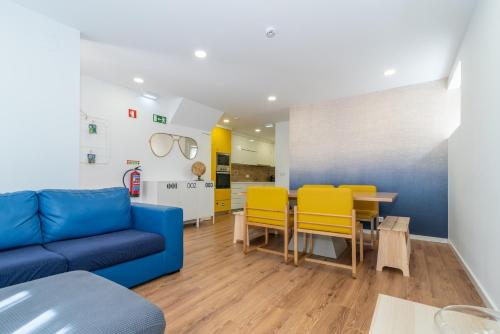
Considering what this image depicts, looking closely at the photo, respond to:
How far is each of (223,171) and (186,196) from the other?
81.1 inches

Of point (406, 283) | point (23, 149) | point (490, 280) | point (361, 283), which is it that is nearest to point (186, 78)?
point (23, 149)

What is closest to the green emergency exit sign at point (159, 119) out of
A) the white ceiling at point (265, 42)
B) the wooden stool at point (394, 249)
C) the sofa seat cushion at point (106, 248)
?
the white ceiling at point (265, 42)

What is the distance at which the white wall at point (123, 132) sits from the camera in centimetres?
385

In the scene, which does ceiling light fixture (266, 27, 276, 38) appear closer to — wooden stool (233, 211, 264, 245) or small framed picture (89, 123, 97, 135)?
wooden stool (233, 211, 264, 245)

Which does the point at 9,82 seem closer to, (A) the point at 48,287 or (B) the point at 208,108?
(A) the point at 48,287

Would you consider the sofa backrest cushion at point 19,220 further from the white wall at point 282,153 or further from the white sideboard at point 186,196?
the white wall at point 282,153

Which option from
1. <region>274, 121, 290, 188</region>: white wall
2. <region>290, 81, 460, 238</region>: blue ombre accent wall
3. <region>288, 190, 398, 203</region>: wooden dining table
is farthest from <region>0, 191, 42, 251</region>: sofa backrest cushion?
<region>274, 121, 290, 188</region>: white wall

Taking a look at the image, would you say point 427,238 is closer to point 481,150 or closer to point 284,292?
point 481,150

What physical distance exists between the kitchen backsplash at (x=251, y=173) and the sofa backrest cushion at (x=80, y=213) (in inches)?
209

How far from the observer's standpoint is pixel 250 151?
8320mm

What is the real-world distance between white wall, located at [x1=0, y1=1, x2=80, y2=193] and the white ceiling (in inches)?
8.9

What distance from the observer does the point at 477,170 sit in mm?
2119

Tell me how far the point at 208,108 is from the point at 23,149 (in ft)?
11.3

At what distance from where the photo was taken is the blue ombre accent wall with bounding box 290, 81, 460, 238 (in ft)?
12.3
